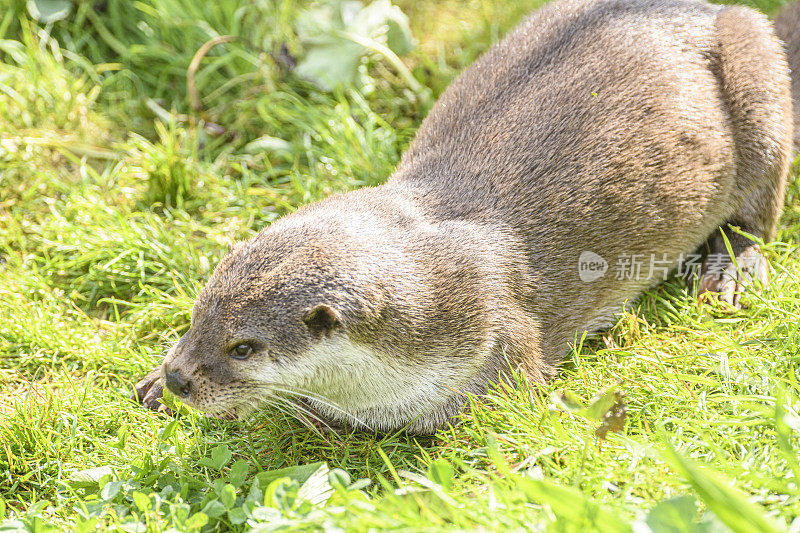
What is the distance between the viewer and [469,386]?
2.48 metres

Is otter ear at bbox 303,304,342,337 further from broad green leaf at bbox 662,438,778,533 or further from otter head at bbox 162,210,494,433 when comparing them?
broad green leaf at bbox 662,438,778,533

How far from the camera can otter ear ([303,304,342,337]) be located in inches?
86.3

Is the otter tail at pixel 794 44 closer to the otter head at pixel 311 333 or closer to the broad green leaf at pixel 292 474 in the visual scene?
the otter head at pixel 311 333

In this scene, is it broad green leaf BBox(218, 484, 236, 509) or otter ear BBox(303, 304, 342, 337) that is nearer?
broad green leaf BBox(218, 484, 236, 509)

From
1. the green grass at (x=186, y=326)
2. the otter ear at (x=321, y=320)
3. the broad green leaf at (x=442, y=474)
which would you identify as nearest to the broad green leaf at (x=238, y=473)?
the green grass at (x=186, y=326)

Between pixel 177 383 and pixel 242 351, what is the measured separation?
23 cm

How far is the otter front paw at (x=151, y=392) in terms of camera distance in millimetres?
2672

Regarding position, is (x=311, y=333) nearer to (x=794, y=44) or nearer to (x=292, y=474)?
(x=292, y=474)

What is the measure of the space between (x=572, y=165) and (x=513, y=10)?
73.7 inches

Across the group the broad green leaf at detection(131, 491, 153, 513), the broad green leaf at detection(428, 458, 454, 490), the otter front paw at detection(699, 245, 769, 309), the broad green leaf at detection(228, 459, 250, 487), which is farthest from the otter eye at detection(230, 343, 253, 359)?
the otter front paw at detection(699, 245, 769, 309)

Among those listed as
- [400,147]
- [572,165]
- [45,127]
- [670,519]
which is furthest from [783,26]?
[45,127]

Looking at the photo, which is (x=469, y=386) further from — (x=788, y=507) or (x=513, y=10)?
(x=513, y=10)

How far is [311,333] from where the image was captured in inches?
87.7

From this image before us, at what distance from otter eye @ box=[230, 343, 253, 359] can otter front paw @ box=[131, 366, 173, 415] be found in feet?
1.64
